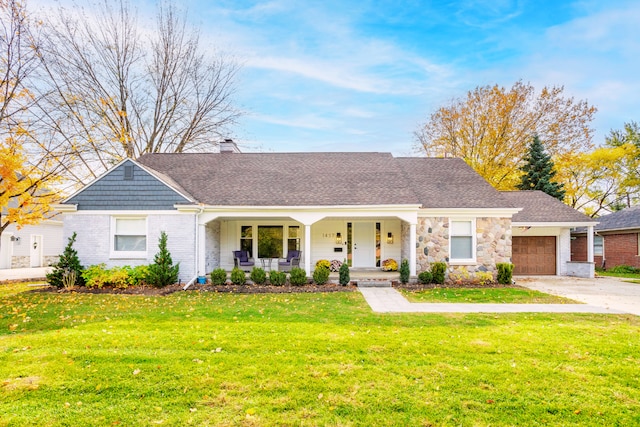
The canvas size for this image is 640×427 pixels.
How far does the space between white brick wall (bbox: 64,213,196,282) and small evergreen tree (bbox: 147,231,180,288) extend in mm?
319

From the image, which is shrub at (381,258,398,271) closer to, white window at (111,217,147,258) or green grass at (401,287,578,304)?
green grass at (401,287,578,304)

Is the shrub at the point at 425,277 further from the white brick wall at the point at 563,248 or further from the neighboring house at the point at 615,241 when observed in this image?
the neighboring house at the point at 615,241

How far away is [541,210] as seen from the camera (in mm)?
16359

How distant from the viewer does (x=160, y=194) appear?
1217cm

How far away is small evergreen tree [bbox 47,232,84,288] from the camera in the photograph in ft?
37.4

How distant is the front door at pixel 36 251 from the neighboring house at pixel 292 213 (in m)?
10.9

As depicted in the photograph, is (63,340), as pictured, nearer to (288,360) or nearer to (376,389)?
(288,360)

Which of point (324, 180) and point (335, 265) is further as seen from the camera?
point (335, 265)

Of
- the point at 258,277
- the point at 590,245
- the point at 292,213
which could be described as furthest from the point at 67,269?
the point at 590,245

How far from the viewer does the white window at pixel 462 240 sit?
13.2 meters

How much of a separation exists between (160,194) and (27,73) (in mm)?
4794

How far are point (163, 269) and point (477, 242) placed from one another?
1091 centimetres

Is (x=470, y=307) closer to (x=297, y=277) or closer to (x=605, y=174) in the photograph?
(x=297, y=277)

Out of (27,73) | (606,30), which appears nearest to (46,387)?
(27,73)
